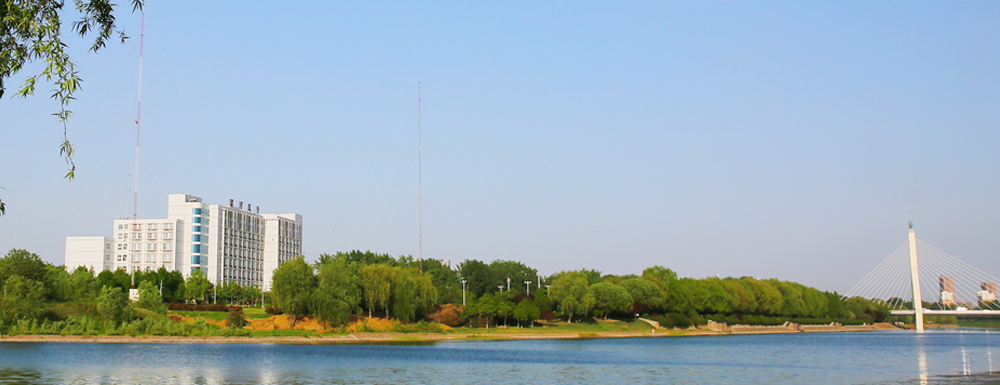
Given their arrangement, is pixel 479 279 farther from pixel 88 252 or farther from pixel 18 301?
pixel 18 301

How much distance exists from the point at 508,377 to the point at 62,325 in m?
45.6

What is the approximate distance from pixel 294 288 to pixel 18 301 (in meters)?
23.3

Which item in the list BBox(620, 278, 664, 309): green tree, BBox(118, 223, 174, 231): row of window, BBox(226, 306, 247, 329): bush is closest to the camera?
BBox(226, 306, 247, 329): bush

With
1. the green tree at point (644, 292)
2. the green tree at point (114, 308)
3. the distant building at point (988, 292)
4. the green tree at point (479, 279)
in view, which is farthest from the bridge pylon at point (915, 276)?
the green tree at point (114, 308)

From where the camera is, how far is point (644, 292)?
124438 mm

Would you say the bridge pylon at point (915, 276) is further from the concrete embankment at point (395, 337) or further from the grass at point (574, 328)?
the grass at point (574, 328)

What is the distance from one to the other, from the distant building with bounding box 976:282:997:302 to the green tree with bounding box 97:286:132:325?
146m

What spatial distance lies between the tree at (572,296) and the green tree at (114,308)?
56.7 m

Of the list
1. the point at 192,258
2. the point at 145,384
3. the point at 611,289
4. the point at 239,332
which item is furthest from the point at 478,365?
the point at 192,258

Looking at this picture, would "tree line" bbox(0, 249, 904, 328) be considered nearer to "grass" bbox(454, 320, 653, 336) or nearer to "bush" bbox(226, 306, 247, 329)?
"grass" bbox(454, 320, 653, 336)

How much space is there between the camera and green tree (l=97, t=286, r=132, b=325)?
A: 71.9 metres

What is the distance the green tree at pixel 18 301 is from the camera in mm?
67625

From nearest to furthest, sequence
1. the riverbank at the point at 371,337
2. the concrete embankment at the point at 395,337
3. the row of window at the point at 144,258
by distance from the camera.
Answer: the riverbank at the point at 371,337
the concrete embankment at the point at 395,337
the row of window at the point at 144,258

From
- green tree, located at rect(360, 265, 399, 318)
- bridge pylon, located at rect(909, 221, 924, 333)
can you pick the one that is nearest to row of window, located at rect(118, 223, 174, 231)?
green tree, located at rect(360, 265, 399, 318)
